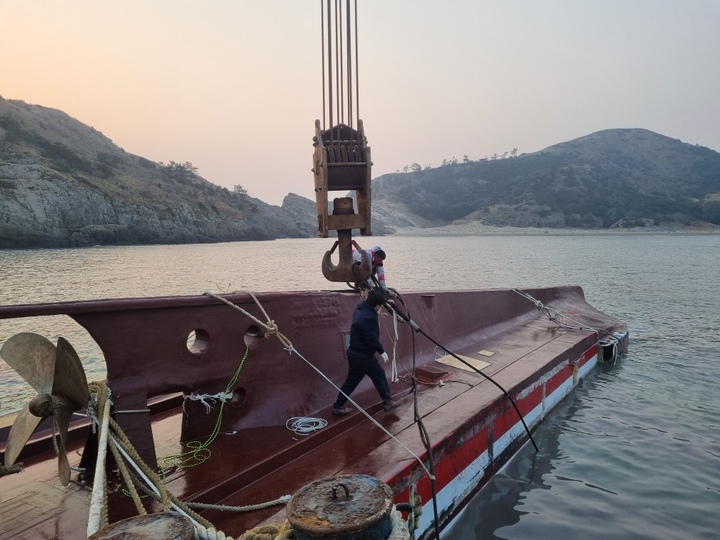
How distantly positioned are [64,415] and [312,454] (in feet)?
7.56

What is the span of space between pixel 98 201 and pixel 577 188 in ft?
399

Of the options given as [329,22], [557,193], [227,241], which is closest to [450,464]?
[329,22]

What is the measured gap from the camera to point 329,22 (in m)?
7.00

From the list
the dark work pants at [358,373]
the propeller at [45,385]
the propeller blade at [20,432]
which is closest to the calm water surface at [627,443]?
the dark work pants at [358,373]

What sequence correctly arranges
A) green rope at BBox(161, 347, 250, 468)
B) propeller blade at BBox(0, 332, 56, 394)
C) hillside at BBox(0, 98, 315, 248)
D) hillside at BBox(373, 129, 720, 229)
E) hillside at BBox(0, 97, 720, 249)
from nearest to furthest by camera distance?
propeller blade at BBox(0, 332, 56, 394) < green rope at BBox(161, 347, 250, 468) < hillside at BBox(0, 98, 315, 248) < hillside at BBox(0, 97, 720, 249) < hillside at BBox(373, 129, 720, 229)

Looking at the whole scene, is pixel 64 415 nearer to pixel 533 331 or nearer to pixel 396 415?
pixel 396 415

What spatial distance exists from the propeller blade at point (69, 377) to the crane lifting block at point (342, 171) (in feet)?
9.88

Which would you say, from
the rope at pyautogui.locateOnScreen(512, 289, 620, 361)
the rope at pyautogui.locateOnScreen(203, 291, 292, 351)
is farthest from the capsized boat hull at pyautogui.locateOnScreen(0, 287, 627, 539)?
the rope at pyautogui.locateOnScreen(512, 289, 620, 361)

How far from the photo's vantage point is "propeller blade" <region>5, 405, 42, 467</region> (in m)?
3.06

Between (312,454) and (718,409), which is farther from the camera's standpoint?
(718,409)

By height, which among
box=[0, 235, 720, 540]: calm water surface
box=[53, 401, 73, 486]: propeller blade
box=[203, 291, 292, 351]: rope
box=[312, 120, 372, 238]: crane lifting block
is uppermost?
box=[312, 120, 372, 238]: crane lifting block

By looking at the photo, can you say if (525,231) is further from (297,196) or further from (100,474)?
(100,474)

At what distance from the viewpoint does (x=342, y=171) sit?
564 cm

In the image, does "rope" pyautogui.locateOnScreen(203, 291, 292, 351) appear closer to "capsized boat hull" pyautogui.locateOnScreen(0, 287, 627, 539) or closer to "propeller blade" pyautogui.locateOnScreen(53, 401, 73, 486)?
"capsized boat hull" pyautogui.locateOnScreen(0, 287, 627, 539)
